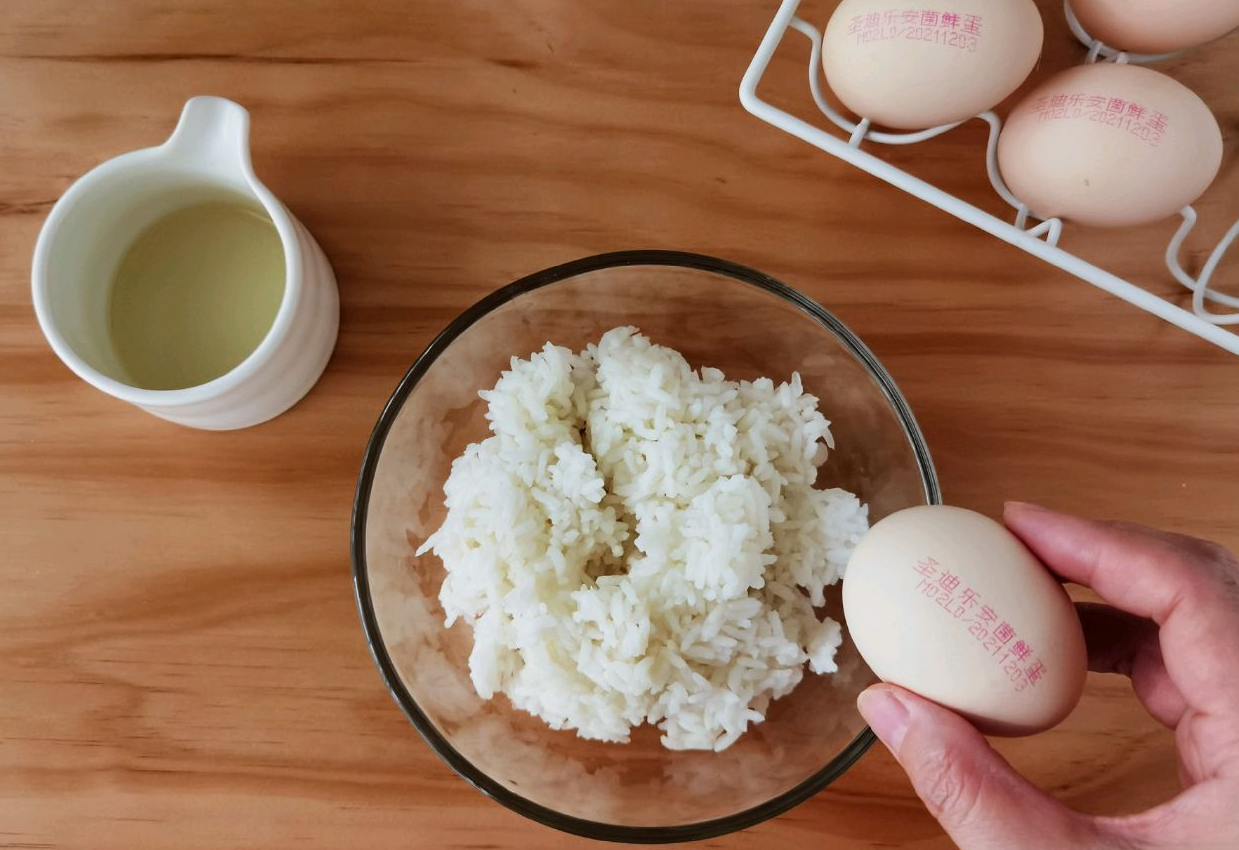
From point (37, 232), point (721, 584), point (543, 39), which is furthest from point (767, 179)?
point (37, 232)

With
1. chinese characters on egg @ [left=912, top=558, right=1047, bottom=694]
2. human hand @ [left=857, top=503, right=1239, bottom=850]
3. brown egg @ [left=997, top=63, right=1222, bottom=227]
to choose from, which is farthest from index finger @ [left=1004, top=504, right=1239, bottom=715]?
brown egg @ [left=997, top=63, right=1222, bottom=227]

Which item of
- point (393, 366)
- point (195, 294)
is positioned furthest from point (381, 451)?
point (195, 294)

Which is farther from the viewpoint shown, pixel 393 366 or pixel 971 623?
pixel 393 366

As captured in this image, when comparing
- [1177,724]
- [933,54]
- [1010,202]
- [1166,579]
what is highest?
[933,54]

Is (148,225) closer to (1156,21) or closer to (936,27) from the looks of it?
(936,27)

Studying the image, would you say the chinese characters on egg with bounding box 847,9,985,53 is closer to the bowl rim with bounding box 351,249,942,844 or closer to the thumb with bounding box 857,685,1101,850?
the bowl rim with bounding box 351,249,942,844

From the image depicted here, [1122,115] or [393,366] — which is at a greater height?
[1122,115]
